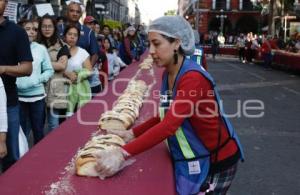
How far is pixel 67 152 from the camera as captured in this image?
3424 mm

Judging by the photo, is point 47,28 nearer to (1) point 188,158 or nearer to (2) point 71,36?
(2) point 71,36

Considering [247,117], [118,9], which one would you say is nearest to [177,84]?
[247,117]

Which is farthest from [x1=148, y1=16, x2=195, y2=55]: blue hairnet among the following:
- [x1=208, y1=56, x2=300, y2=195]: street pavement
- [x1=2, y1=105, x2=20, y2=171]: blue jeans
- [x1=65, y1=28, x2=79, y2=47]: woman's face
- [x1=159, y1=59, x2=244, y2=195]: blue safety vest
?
[x1=65, y1=28, x2=79, y2=47]: woman's face

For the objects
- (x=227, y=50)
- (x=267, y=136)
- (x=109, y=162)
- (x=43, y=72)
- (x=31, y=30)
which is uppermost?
(x=31, y=30)

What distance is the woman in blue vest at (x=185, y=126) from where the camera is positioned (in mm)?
2730

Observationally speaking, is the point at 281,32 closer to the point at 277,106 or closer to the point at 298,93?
the point at 298,93

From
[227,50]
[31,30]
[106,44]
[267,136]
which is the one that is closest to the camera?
[31,30]

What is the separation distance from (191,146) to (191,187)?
23cm

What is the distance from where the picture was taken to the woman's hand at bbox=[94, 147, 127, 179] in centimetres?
272

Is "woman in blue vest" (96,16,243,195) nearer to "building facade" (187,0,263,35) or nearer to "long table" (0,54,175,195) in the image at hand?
"long table" (0,54,175,195)

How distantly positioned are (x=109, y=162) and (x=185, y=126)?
455 millimetres

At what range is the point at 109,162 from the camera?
8.97 ft

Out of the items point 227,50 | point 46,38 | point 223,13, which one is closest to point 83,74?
point 46,38

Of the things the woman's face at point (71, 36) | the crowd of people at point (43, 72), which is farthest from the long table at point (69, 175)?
the woman's face at point (71, 36)
